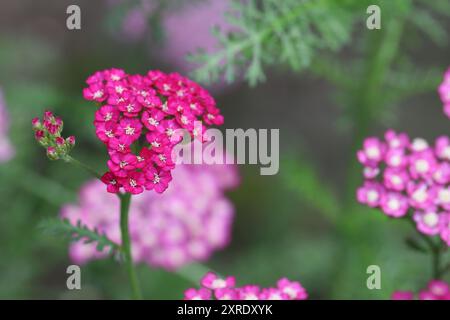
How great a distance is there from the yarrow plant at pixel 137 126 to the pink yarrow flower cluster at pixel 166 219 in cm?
66

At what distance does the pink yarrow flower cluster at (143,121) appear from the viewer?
130 cm

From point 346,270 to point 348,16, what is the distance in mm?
782

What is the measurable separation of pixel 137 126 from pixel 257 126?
7.55 feet

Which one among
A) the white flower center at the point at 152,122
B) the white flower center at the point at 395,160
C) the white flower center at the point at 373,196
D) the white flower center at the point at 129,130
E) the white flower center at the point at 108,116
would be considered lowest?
the white flower center at the point at 373,196

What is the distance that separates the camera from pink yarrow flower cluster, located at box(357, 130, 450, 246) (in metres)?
1.52

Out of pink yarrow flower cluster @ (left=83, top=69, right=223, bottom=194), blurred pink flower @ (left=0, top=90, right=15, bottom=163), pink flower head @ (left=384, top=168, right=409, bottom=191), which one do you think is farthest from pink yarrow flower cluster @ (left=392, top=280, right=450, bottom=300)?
blurred pink flower @ (left=0, top=90, right=15, bottom=163)

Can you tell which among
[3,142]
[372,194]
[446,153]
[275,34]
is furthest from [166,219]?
[446,153]

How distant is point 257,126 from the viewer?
361 centimetres

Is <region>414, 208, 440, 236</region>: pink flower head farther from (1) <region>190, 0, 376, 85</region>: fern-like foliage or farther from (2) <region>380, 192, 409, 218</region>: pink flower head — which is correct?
(1) <region>190, 0, 376, 85</region>: fern-like foliage

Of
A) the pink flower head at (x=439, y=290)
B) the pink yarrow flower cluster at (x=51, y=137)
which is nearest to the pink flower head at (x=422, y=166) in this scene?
the pink flower head at (x=439, y=290)

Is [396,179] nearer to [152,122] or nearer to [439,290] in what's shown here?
[439,290]

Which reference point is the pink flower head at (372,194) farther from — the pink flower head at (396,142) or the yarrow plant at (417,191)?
the pink flower head at (396,142)

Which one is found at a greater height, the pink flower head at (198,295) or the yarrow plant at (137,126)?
the yarrow plant at (137,126)

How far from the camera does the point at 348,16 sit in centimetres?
196
